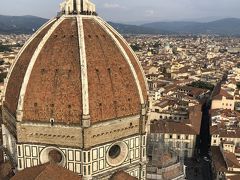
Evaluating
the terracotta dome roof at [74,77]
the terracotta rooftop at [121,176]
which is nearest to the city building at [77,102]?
the terracotta dome roof at [74,77]

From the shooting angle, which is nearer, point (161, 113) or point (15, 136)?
point (15, 136)

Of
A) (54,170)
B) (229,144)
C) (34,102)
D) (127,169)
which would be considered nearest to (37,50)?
(34,102)

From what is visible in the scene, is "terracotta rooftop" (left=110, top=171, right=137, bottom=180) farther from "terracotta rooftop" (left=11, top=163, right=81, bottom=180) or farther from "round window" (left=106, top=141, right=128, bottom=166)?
"terracotta rooftop" (left=11, top=163, right=81, bottom=180)

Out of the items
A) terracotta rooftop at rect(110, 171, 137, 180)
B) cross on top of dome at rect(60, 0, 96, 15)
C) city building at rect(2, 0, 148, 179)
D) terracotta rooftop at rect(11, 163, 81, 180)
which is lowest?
terracotta rooftop at rect(110, 171, 137, 180)

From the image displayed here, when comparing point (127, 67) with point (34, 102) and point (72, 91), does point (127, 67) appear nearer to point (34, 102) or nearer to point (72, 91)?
point (72, 91)

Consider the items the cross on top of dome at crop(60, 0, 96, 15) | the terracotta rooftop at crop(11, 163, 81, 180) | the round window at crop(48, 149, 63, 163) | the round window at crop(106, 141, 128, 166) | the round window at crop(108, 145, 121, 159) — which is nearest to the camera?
the terracotta rooftop at crop(11, 163, 81, 180)

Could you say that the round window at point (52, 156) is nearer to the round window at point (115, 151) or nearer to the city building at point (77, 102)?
the city building at point (77, 102)

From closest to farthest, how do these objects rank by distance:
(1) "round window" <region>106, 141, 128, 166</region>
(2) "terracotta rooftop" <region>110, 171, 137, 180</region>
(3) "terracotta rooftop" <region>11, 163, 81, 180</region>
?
1. (3) "terracotta rooftop" <region>11, 163, 81, 180</region>
2. (2) "terracotta rooftop" <region>110, 171, 137, 180</region>
3. (1) "round window" <region>106, 141, 128, 166</region>

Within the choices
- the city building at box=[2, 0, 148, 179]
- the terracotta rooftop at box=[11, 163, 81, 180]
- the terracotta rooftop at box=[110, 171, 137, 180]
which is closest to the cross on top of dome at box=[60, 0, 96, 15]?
the city building at box=[2, 0, 148, 179]
